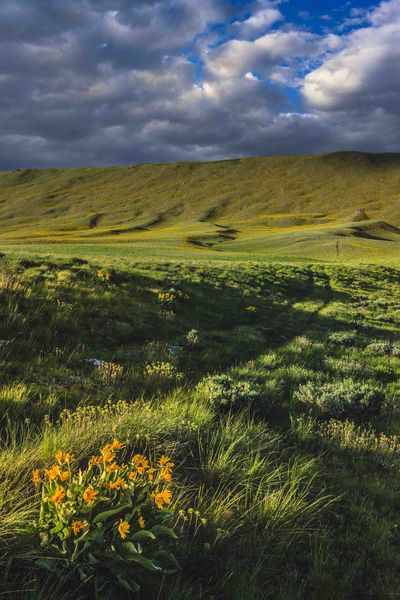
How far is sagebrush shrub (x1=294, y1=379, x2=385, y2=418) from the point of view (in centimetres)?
687

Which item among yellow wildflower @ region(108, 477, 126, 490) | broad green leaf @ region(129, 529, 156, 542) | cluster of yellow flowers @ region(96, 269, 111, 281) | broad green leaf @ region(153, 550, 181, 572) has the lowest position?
broad green leaf @ region(153, 550, 181, 572)

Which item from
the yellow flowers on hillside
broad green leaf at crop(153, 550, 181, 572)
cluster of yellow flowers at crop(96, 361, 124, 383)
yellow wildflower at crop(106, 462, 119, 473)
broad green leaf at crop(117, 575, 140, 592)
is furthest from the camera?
cluster of yellow flowers at crop(96, 361, 124, 383)

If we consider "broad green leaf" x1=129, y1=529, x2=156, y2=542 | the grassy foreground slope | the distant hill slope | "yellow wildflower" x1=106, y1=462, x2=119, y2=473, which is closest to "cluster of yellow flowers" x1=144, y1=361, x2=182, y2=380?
the grassy foreground slope

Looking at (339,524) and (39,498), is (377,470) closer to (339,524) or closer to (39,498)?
(339,524)

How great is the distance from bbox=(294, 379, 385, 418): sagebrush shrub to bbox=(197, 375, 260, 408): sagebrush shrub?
0.99m

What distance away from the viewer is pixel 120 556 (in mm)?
2506

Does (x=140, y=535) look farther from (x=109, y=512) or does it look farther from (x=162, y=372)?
(x=162, y=372)

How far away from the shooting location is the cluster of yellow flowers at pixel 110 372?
276 inches

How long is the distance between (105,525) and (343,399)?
5.50m

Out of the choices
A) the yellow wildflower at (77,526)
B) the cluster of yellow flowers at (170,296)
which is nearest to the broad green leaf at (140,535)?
the yellow wildflower at (77,526)

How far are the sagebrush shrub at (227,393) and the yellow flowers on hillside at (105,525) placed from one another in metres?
3.37

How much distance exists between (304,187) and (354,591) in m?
201

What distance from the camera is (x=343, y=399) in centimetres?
710

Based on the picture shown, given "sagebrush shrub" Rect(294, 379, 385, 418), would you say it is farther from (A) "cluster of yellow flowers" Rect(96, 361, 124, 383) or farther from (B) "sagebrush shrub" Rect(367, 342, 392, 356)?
(B) "sagebrush shrub" Rect(367, 342, 392, 356)
